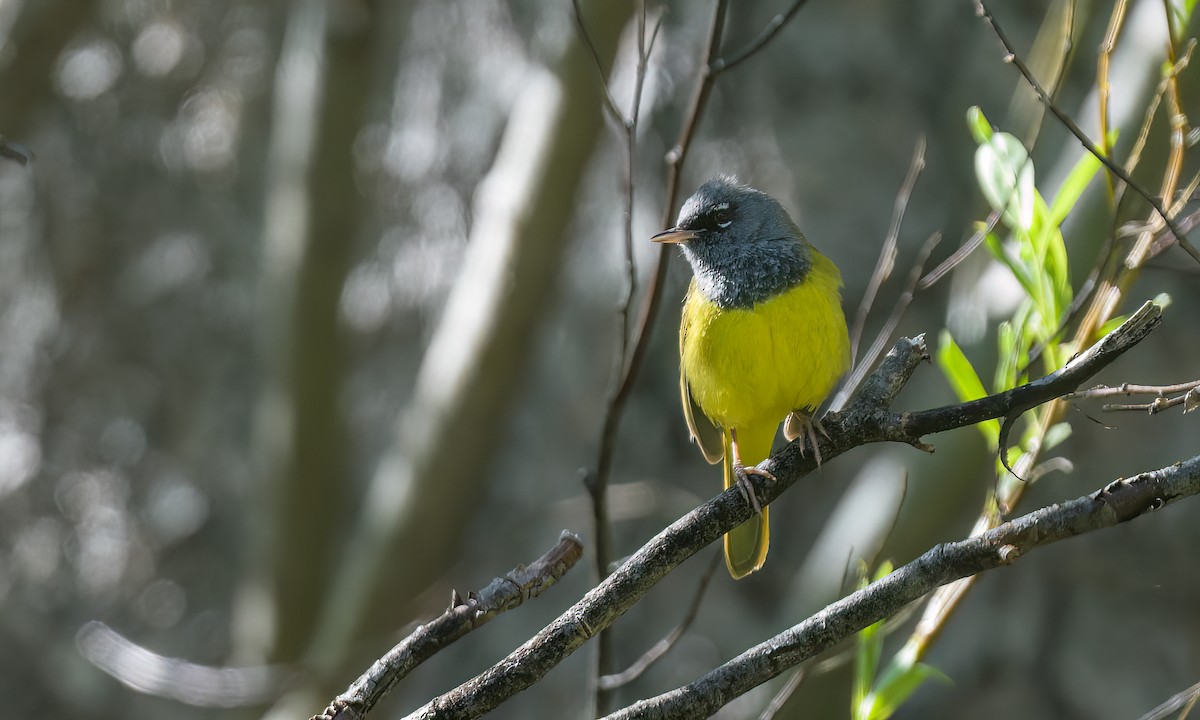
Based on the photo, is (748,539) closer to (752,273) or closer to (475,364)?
(752,273)

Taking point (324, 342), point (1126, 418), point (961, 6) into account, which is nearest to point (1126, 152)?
point (1126, 418)

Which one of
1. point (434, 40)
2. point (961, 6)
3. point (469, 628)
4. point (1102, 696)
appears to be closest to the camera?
point (469, 628)

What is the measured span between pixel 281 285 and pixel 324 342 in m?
0.23

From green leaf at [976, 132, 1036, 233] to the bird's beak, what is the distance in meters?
0.62

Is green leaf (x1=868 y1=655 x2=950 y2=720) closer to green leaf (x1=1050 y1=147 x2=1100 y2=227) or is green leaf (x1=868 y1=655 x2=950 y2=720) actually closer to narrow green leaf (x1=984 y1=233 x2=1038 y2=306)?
narrow green leaf (x1=984 y1=233 x2=1038 y2=306)

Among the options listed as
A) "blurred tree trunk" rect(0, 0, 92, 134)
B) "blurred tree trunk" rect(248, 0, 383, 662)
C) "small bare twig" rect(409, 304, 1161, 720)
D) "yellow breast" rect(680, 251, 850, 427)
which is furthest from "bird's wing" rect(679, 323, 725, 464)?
"blurred tree trunk" rect(0, 0, 92, 134)

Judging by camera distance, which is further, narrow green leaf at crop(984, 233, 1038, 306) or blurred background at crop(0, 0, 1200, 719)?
blurred background at crop(0, 0, 1200, 719)

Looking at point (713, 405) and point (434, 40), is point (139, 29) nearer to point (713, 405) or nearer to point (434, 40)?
point (434, 40)

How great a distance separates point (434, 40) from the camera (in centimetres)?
473

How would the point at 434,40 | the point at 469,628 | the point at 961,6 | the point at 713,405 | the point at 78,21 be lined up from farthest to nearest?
the point at 434,40
the point at 961,6
the point at 78,21
the point at 713,405
the point at 469,628

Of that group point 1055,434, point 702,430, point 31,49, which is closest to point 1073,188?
point 1055,434

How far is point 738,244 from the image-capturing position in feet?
8.93

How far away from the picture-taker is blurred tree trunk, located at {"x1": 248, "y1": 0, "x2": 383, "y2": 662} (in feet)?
11.7

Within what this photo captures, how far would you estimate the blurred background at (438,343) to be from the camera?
3.50 m
